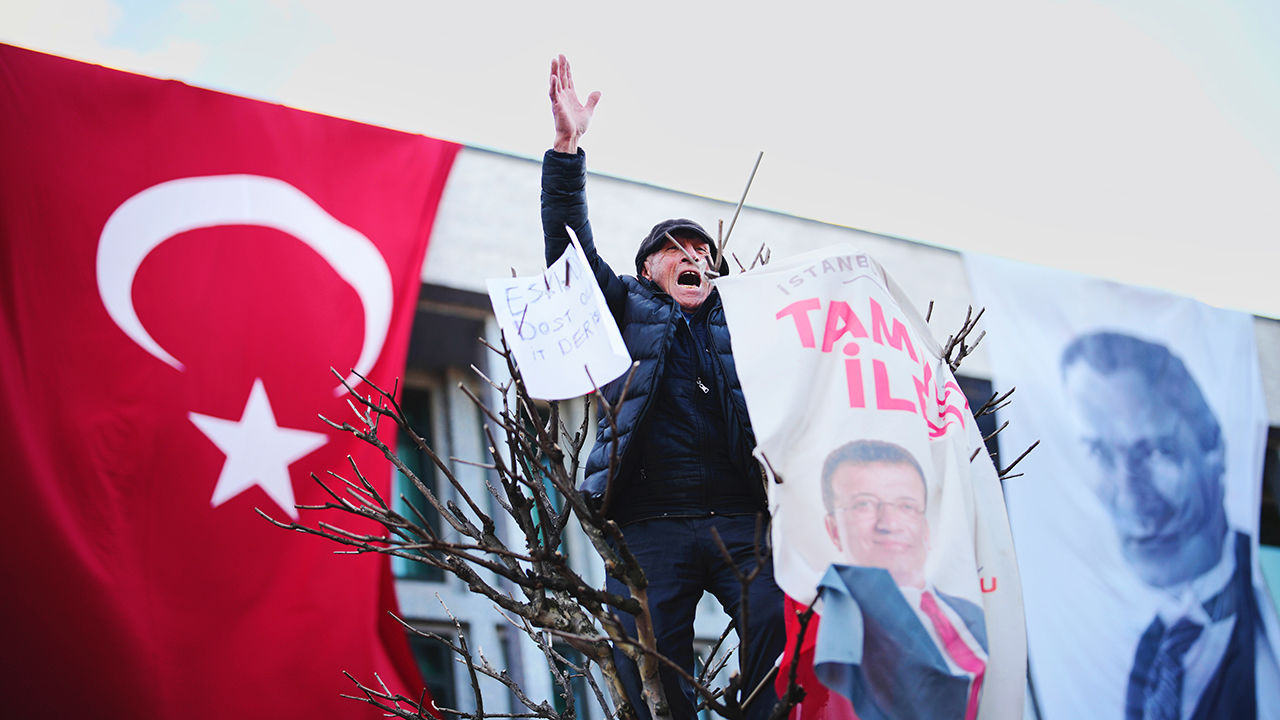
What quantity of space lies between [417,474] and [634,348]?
416 centimetres

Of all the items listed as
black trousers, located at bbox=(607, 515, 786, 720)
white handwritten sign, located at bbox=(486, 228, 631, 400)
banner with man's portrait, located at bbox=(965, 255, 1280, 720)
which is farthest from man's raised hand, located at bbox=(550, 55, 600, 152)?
banner with man's portrait, located at bbox=(965, 255, 1280, 720)

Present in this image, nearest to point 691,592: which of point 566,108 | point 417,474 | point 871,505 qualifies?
point 871,505

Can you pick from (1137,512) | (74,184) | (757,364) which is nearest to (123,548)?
(74,184)

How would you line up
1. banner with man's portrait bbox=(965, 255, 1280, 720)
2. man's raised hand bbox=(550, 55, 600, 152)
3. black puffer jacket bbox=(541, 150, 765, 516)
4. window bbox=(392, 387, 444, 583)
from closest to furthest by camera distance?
black puffer jacket bbox=(541, 150, 765, 516)
man's raised hand bbox=(550, 55, 600, 152)
window bbox=(392, 387, 444, 583)
banner with man's portrait bbox=(965, 255, 1280, 720)

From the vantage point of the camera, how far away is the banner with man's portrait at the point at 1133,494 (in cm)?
682

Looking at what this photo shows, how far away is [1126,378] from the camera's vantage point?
8.10 metres

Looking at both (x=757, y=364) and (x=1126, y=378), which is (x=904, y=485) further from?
(x=1126, y=378)

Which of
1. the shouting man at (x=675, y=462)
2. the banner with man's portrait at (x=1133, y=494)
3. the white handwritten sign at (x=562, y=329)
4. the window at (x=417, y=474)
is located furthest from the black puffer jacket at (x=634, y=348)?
the banner with man's portrait at (x=1133, y=494)

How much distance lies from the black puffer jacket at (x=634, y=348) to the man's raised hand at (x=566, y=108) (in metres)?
0.06

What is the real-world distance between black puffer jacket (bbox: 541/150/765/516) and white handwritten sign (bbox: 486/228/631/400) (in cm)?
15

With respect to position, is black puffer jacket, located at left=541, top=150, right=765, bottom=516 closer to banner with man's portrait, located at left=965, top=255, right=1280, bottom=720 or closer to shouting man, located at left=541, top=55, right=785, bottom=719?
shouting man, located at left=541, top=55, right=785, bottom=719

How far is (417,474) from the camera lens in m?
6.57

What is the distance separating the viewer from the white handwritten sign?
7.77 feet

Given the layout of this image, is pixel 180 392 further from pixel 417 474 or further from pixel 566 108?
pixel 566 108
